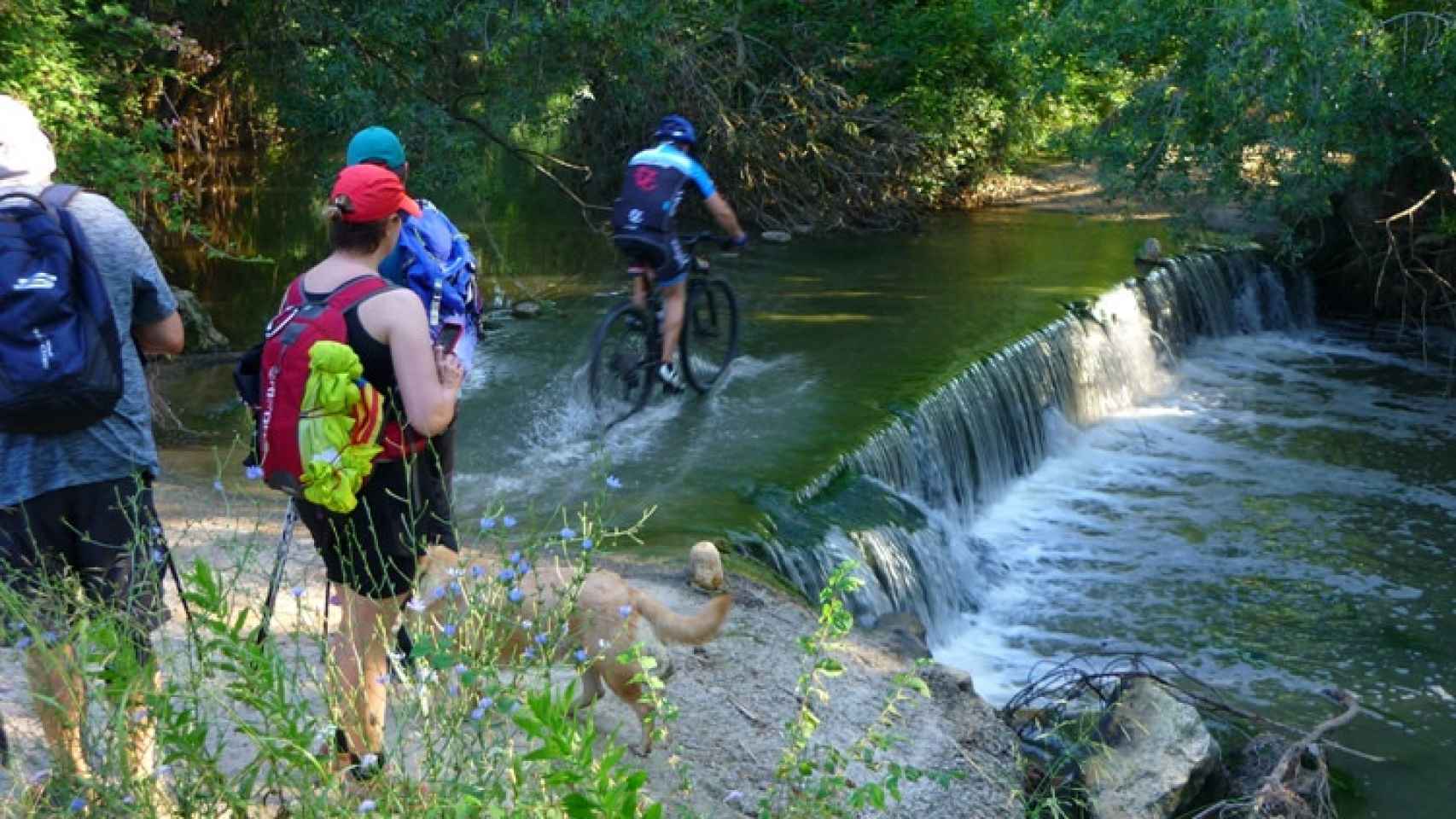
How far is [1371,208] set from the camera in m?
16.4

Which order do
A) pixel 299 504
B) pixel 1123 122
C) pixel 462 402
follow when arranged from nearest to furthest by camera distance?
pixel 299 504 < pixel 462 402 < pixel 1123 122

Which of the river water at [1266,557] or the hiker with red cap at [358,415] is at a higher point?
the hiker with red cap at [358,415]

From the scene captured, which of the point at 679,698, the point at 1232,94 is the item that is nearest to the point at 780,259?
the point at 1232,94

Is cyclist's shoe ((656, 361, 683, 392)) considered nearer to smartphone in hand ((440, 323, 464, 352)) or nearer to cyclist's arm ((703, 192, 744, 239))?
cyclist's arm ((703, 192, 744, 239))

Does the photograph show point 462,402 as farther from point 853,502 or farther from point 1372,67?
point 1372,67

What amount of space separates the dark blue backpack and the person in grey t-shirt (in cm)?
5

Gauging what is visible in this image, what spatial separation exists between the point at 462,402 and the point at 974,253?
26.7ft

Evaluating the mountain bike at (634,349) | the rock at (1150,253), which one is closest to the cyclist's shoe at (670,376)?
the mountain bike at (634,349)

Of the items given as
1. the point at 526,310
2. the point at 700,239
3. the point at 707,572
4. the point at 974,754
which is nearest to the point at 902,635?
the point at 707,572

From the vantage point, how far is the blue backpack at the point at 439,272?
4.70 metres

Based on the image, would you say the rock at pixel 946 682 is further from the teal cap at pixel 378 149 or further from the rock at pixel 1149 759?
the teal cap at pixel 378 149

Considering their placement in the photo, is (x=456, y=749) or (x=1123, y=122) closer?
(x=456, y=749)

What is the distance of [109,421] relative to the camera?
3.76 metres

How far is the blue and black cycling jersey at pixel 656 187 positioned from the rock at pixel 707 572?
9.87ft
